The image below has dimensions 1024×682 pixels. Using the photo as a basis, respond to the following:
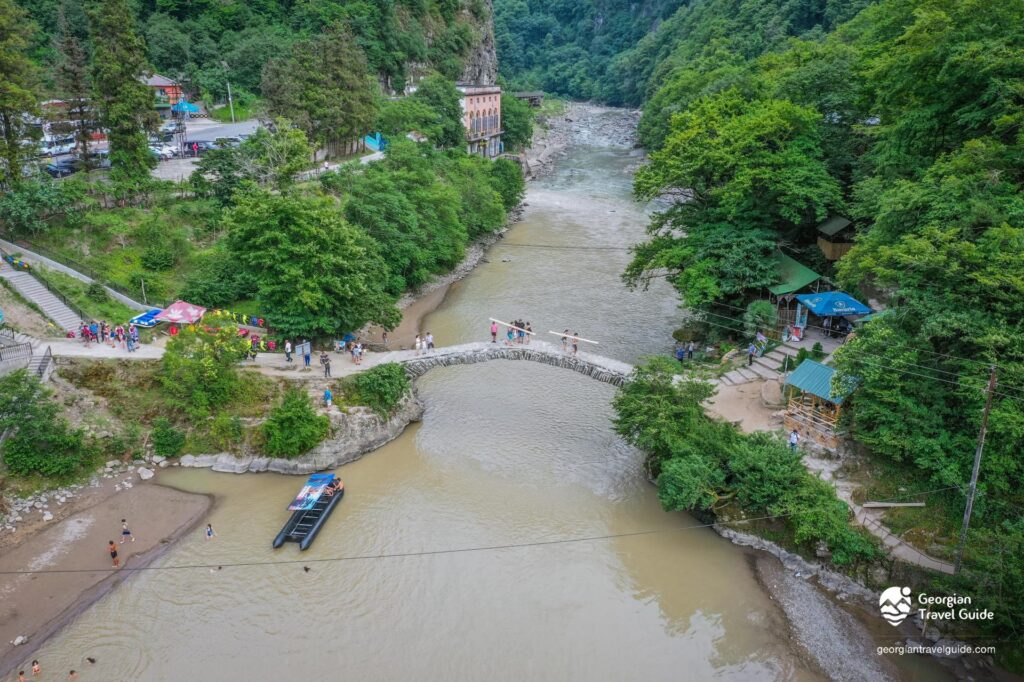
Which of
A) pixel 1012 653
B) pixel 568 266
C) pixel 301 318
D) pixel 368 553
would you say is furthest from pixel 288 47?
pixel 1012 653

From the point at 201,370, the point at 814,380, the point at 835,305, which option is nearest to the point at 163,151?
the point at 201,370

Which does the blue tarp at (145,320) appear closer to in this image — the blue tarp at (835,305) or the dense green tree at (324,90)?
the dense green tree at (324,90)

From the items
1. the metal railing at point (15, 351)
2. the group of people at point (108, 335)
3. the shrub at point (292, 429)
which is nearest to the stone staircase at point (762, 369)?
the shrub at point (292, 429)

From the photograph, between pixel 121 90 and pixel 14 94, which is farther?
pixel 121 90

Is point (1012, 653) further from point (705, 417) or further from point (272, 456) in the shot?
point (272, 456)

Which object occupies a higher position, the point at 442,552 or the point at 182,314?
the point at 182,314

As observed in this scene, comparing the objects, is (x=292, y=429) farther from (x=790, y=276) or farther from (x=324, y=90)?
(x=324, y=90)

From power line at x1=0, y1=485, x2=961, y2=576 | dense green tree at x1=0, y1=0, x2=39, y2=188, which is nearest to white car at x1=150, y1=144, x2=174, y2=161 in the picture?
dense green tree at x1=0, y1=0, x2=39, y2=188
